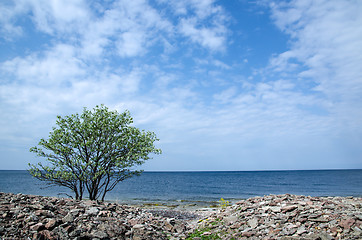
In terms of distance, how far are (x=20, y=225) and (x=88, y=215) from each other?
3.04 m

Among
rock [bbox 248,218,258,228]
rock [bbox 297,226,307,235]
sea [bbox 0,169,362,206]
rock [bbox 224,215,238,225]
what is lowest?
sea [bbox 0,169,362,206]

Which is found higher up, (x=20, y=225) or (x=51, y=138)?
(x=51, y=138)

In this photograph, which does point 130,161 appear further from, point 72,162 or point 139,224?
point 139,224

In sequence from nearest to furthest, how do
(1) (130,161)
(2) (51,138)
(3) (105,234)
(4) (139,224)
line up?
(3) (105,234) < (4) (139,224) < (2) (51,138) < (1) (130,161)

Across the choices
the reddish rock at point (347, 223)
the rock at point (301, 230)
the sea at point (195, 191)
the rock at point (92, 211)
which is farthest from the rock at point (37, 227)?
the reddish rock at point (347, 223)

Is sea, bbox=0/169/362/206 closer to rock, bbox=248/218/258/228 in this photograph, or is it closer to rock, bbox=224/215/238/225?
rock, bbox=224/215/238/225

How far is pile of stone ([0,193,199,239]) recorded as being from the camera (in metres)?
9.34

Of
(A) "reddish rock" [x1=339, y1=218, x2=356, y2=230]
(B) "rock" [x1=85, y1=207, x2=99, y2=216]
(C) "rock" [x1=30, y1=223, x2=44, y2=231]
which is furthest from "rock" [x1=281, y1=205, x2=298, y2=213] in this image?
(C) "rock" [x1=30, y1=223, x2=44, y2=231]

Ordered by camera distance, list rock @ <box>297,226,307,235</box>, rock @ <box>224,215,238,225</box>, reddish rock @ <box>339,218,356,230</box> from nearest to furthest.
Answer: reddish rock @ <box>339,218,356,230</box> → rock @ <box>297,226,307,235</box> → rock @ <box>224,215,238,225</box>

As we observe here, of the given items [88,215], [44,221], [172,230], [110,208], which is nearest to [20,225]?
[44,221]

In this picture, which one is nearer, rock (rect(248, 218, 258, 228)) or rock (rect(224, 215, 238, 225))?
rock (rect(248, 218, 258, 228))

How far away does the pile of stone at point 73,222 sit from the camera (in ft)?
30.6

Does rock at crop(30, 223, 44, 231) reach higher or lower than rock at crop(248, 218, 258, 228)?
higher

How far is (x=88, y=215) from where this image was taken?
1180cm
